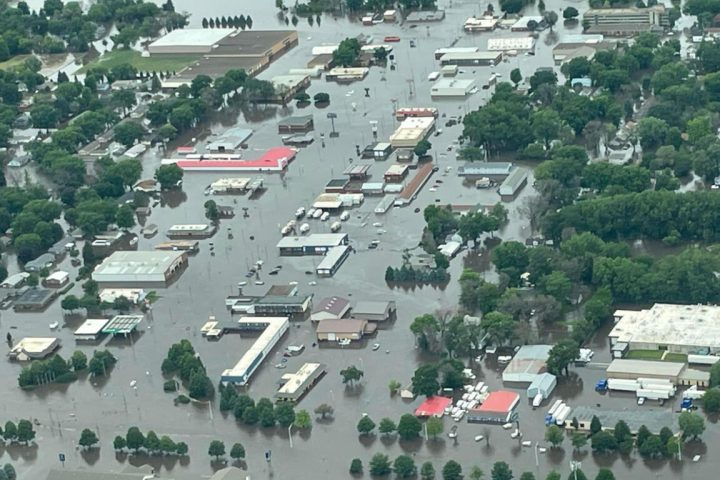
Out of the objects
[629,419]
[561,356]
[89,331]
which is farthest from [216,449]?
[629,419]

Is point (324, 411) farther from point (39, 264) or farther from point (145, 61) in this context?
point (145, 61)

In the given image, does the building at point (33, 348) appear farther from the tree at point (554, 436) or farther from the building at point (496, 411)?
the tree at point (554, 436)

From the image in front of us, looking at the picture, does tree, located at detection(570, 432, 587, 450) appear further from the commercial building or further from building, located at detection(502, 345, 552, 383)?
the commercial building

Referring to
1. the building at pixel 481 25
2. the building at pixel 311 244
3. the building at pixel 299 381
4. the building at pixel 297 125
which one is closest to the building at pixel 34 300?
the building at pixel 311 244

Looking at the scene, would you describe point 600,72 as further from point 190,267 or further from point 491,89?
point 190,267

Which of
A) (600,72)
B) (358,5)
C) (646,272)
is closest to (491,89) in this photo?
(600,72)
